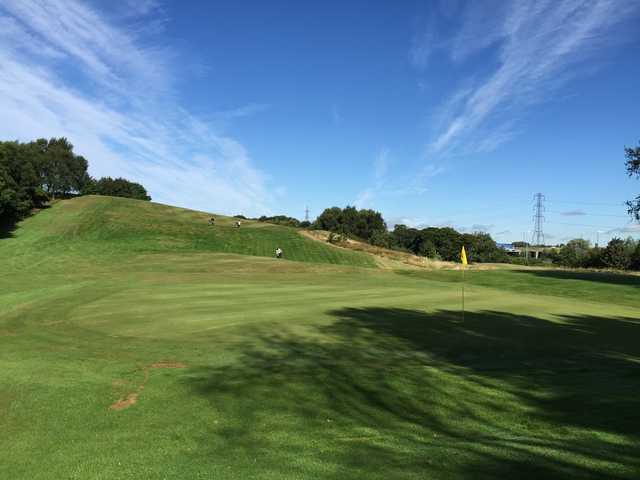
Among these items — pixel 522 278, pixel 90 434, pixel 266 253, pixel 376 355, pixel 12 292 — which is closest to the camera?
pixel 90 434

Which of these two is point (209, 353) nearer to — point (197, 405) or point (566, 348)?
point (197, 405)

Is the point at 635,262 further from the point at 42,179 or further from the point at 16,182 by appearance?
the point at 42,179

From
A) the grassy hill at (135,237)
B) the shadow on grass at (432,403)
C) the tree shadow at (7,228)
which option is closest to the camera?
the shadow on grass at (432,403)

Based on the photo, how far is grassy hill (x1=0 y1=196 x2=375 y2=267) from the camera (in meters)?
56.7

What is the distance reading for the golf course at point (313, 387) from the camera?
6.73m

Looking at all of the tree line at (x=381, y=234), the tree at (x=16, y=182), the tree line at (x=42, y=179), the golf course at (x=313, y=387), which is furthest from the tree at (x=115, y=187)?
the golf course at (x=313, y=387)

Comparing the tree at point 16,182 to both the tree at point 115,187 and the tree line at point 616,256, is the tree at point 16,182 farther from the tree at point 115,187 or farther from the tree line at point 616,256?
the tree line at point 616,256

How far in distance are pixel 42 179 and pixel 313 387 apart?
96.7 metres

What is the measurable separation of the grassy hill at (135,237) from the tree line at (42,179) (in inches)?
130

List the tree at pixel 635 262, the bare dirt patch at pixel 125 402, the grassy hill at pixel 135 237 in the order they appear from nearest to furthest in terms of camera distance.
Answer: the bare dirt patch at pixel 125 402, the grassy hill at pixel 135 237, the tree at pixel 635 262

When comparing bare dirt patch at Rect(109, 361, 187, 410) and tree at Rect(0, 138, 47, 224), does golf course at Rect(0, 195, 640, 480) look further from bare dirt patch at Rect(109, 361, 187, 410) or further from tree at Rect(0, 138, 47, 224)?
tree at Rect(0, 138, 47, 224)

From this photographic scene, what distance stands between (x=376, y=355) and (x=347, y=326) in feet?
13.2

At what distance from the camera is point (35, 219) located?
7138cm

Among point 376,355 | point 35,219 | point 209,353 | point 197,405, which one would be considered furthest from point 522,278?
point 35,219
